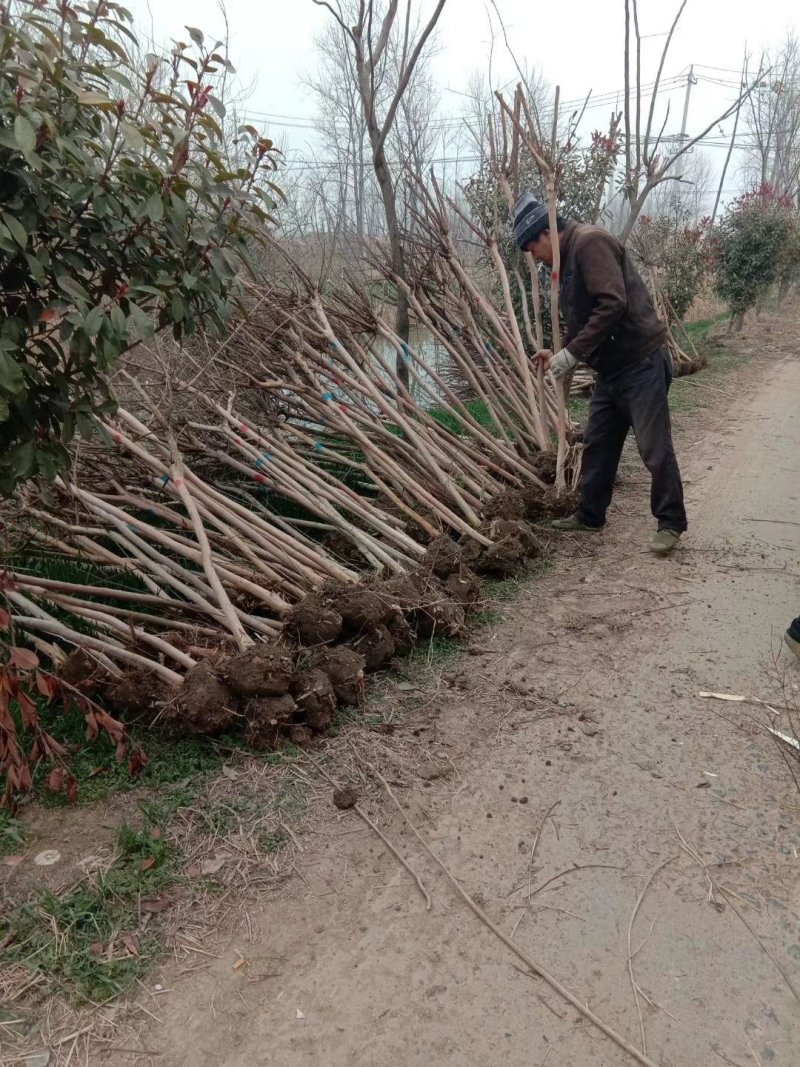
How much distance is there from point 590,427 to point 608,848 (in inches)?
110

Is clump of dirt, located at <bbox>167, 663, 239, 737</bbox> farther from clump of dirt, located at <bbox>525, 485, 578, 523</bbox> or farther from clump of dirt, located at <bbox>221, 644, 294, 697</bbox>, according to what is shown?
clump of dirt, located at <bbox>525, 485, 578, 523</bbox>

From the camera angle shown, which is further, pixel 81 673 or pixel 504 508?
pixel 504 508

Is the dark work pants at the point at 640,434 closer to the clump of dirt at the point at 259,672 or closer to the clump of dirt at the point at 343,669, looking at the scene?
the clump of dirt at the point at 343,669

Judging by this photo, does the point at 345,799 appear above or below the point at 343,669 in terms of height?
below

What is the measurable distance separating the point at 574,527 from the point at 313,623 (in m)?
2.33

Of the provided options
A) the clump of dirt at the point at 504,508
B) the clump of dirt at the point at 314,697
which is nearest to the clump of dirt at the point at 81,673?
the clump of dirt at the point at 314,697

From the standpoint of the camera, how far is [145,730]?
2654 millimetres

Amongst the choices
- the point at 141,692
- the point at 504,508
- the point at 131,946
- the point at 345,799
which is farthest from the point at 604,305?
the point at 131,946

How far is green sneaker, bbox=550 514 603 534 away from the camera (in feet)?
15.0

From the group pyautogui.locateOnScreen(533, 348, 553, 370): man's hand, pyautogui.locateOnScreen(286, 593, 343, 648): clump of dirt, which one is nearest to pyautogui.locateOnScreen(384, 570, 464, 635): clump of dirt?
pyautogui.locateOnScreen(286, 593, 343, 648): clump of dirt

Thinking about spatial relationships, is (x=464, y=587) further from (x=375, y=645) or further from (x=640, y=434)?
(x=640, y=434)

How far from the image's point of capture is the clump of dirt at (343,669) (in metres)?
2.73

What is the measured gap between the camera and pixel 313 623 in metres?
2.80

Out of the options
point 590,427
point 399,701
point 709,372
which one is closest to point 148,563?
point 399,701
